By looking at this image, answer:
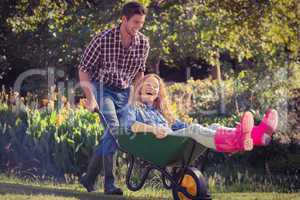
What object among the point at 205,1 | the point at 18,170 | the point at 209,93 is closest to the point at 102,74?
Answer: the point at 18,170

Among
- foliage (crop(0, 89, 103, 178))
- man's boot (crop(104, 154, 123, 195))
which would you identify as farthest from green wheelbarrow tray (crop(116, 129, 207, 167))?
foliage (crop(0, 89, 103, 178))

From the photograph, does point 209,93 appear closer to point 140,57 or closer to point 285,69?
point 285,69

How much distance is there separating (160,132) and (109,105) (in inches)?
37.6

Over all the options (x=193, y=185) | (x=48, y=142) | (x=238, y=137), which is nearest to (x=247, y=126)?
(x=238, y=137)

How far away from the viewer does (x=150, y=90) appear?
6789mm

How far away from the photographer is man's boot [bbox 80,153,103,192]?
707 cm

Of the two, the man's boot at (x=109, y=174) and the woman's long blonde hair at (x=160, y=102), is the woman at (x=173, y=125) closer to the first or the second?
the woman's long blonde hair at (x=160, y=102)

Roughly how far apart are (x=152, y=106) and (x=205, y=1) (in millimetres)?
6154

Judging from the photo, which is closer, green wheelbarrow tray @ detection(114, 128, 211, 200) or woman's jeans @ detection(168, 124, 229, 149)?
woman's jeans @ detection(168, 124, 229, 149)

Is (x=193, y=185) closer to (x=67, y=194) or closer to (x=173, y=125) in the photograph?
(x=173, y=125)

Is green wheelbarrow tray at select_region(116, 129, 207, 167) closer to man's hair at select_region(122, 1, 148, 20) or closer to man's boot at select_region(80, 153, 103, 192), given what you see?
man's boot at select_region(80, 153, 103, 192)

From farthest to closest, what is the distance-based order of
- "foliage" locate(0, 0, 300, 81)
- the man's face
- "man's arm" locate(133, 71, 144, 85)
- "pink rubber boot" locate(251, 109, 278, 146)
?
1. "foliage" locate(0, 0, 300, 81)
2. "man's arm" locate(133, 71, 144, 85)
3. the man's face
4. "pink rubber boot" locate(251, 109, 278, 146)

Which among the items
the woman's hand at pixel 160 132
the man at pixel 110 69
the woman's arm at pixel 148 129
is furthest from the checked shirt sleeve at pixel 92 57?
the woman's hand at pixel 160 132

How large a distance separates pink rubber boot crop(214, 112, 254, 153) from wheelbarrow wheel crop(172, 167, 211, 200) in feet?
1.18
